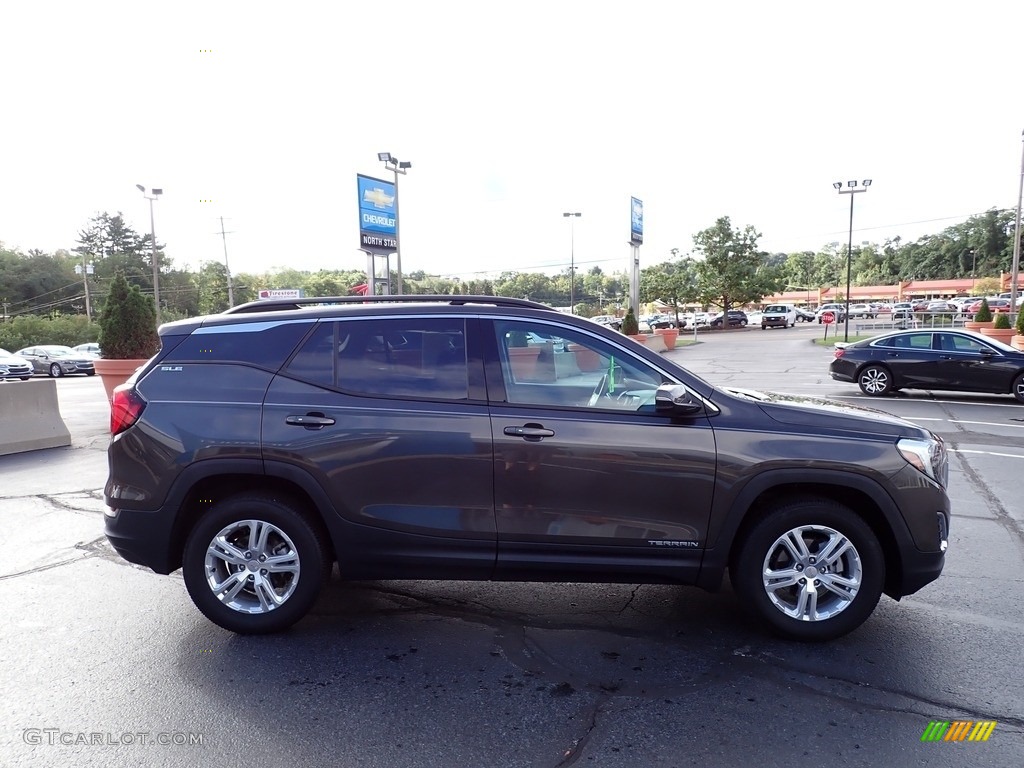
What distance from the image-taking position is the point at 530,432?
3.73 meters

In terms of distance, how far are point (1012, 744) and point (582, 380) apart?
99.6 inches

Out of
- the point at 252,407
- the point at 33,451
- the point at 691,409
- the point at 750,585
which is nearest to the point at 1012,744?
the point at 750,585

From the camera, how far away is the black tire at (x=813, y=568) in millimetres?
3750

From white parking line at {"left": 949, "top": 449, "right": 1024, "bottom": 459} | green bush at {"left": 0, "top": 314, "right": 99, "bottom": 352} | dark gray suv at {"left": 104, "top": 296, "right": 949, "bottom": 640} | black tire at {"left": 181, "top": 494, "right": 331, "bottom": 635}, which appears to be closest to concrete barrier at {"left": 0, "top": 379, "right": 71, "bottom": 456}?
dark gray suv at {"left": 104, "top": 296, "right": 949, "bottom": 640}

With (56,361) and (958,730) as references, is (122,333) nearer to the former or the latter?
(958,730)

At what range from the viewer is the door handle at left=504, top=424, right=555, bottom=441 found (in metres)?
3.72

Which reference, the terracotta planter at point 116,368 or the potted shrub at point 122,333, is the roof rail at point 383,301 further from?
the potted shrub at point 122,333

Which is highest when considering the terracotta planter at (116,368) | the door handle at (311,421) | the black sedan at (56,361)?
the door handle at (311,421)

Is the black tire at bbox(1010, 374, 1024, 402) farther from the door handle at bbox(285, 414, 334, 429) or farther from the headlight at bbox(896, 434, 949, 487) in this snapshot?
the door handle at bbox(285, 414, 334, 429)

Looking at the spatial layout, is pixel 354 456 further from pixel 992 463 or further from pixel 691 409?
pixel 992 463

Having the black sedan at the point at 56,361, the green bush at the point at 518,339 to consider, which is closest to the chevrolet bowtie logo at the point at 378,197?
the black sedan at the point at 56,361

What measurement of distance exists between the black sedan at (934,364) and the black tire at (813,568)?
11830 millimetres

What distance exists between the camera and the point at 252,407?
390cm

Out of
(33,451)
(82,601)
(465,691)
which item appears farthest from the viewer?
(33,451)
